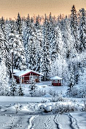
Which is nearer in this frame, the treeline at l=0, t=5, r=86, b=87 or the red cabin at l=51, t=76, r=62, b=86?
the red cabin at l=51, t=76, r=62, b=86

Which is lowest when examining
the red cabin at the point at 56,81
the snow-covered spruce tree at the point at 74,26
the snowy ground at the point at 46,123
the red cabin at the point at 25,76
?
the snowy ground at the point at 46,123

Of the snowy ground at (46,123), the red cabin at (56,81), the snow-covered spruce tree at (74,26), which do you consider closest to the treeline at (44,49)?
the snow-covered spruce tree at (74,26)

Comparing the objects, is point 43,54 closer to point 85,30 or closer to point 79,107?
point 85,30

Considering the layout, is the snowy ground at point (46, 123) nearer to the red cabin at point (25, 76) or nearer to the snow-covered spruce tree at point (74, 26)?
the red cabin at point (25, 76)

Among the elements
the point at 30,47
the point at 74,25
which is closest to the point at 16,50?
the point at 30,47

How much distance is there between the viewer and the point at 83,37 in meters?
59.5

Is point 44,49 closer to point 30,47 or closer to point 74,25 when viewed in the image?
point 30,47

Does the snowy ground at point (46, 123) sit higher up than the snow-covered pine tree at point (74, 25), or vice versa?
the snow-covered pine tree at point (74, 25)

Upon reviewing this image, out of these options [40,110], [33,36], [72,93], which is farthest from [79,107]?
[33,36]

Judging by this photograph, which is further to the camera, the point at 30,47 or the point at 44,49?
the point at 30,47

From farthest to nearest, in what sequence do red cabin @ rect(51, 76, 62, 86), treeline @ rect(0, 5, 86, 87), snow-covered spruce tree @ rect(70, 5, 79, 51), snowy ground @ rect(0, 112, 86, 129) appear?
snow-covered spruce tree @ rect(70, 5, 79, 51) → treeline @ rect(0, 5, 86, 87) → red cabin @ rect(51, 76, 62, 86) → snowy ground @ rect(0, 112, 86, 129)

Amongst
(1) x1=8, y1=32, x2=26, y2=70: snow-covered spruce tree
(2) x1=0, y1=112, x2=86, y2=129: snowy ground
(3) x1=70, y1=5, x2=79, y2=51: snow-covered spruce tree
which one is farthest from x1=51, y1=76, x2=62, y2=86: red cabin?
(2) x1=0, y1=112, x2=86, y2=129: snowy ground

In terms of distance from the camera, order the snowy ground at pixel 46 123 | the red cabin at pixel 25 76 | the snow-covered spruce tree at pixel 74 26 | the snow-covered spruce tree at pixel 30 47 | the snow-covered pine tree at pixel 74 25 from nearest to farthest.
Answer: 1. the snowy ground at pixel 46 123
2. the red cabin at pixel 25 76
3. the snow-covered spruce tree at pixel 30 47
4. the snow-covered spruce tree at pixel 74 26
5. the snow-covered pine tree at pixel 74 25

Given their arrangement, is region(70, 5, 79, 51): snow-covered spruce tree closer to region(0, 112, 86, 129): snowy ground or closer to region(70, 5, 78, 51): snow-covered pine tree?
region(70, 5, 78, 51): snow-covered pine tree
